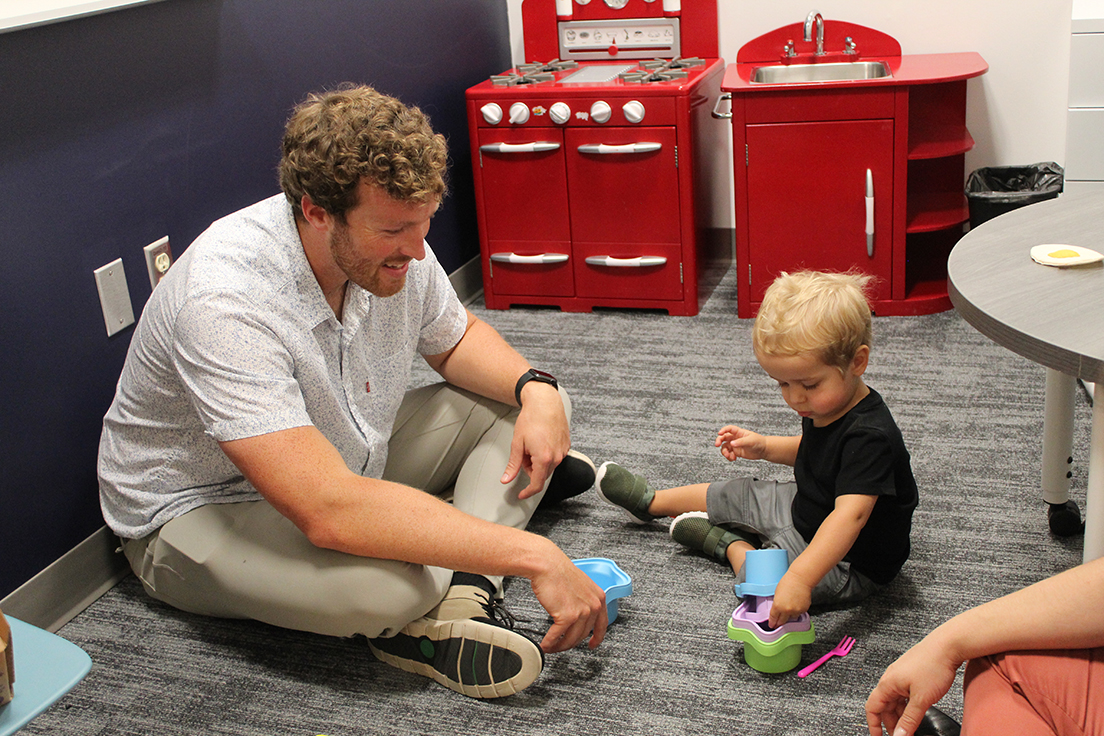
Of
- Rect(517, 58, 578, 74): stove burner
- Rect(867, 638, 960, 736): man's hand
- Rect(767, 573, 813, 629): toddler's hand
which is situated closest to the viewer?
Rect(867, 638, 960, 736): man's hand

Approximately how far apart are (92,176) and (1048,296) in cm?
160

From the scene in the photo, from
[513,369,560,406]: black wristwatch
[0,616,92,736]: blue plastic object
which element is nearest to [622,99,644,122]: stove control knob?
[513,369,560,406]: black wristwatch

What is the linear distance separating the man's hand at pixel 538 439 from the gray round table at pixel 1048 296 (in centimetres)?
65

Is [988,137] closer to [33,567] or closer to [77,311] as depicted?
[77,311]

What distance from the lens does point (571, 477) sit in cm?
190

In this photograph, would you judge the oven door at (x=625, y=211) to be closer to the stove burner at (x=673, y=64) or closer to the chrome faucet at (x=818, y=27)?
the stove burner at (x=673, y=64)

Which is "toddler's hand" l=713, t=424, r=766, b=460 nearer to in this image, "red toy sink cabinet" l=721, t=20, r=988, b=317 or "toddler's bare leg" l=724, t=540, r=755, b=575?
"toddler's bare leg" l=724, t=540, r=755, b=575

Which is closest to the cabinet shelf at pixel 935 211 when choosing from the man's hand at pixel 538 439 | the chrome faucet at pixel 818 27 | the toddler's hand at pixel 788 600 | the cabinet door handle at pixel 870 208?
the cabinet door handle at pixel 870 208

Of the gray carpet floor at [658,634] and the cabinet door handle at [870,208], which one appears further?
the cabinet door handle at [870,208]

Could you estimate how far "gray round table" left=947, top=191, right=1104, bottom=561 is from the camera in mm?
1117

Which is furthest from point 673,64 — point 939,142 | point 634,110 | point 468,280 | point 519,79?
point 468,280

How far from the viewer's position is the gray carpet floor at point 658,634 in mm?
1446

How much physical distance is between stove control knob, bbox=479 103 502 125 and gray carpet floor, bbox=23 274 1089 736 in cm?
104

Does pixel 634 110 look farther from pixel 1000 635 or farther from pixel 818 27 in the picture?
pixel 1000 635
